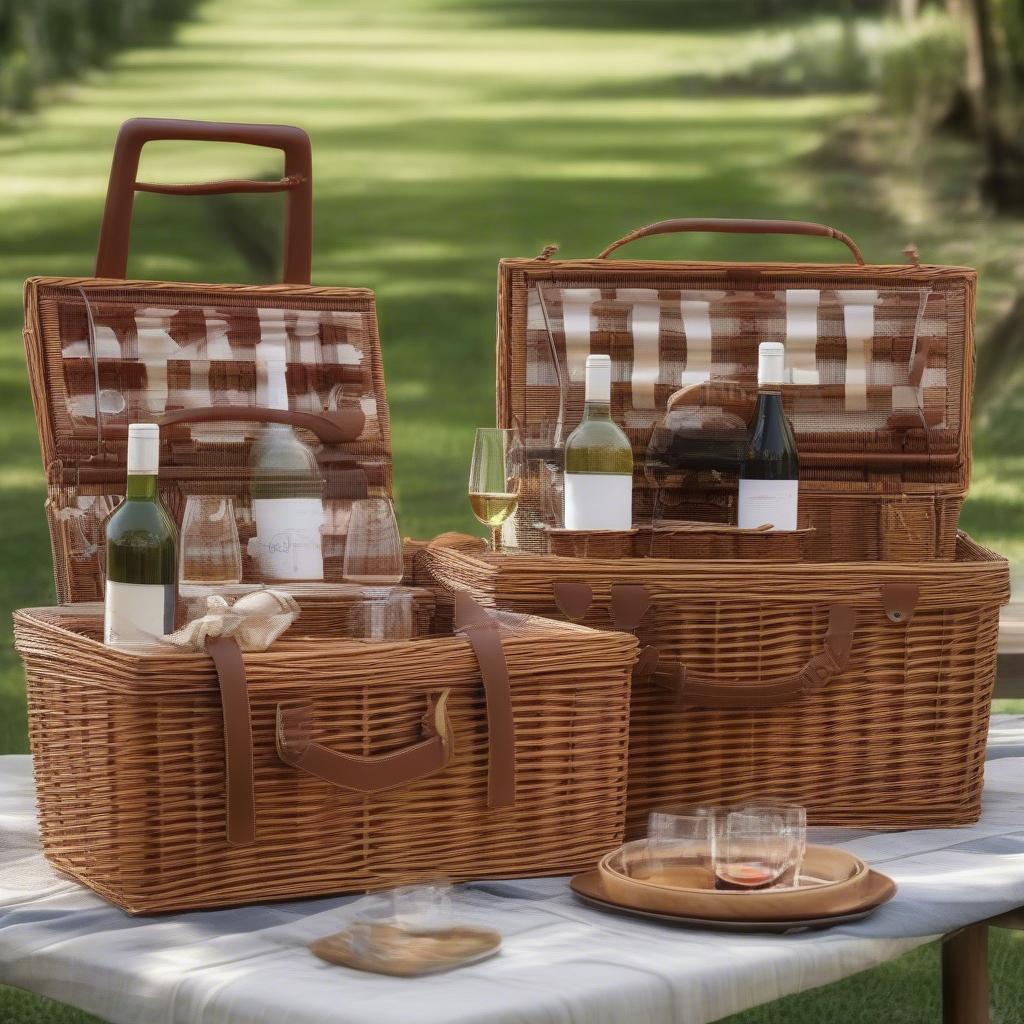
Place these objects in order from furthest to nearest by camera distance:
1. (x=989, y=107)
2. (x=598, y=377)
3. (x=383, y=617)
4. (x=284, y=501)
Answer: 1. (x=989, y=107)
2. (x=284, y=501)
3. (x=598, y=377)
4. (x=383, y=617)

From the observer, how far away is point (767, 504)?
8.07ft

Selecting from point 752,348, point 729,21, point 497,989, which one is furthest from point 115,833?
point 729,21

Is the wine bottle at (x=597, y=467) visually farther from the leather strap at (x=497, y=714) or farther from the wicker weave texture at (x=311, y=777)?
A: the leather strap at (x=497, y=714)

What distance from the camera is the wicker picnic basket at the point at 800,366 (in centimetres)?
268

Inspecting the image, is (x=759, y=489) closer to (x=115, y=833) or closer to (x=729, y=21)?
(x=115, y=833)

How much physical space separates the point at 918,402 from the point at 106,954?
160cm

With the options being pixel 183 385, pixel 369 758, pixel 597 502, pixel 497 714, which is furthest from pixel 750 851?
pixel 183 385

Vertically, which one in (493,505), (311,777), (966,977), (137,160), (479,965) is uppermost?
(137,160)

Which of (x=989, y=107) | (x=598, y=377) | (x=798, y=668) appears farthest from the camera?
(x=989, y=107)

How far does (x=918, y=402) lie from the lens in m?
2.73

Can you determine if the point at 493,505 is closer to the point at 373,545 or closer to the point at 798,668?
the point at 373,545

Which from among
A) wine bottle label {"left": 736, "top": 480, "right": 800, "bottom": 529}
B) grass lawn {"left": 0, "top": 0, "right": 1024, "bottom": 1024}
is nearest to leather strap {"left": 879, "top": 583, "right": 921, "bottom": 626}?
wine bottle label {"left": 736, "top": 480, "right": 800, "bottom": 529}

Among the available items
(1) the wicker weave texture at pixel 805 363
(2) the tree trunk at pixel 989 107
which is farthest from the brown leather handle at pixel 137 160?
(2) the tree trunk at pixel 989 107

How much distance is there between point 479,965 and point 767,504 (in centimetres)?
102
